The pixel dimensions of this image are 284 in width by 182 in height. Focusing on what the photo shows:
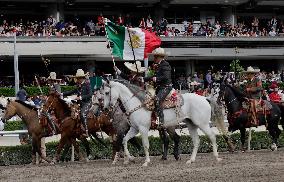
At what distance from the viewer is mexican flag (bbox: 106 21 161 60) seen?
64.0 feet

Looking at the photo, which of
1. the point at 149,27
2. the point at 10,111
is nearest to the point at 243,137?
the point at 10,111

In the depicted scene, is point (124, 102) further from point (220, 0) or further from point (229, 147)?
point (220, 0)

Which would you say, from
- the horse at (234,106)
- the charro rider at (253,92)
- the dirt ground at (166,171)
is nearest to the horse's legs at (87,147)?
the dirt ground at (166,171)

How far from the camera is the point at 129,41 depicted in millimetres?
19547

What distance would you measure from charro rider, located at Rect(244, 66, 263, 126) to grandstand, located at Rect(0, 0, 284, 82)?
19.3 m

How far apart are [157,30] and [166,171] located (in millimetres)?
28475

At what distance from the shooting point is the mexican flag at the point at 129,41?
1952cm

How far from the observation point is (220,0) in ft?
154

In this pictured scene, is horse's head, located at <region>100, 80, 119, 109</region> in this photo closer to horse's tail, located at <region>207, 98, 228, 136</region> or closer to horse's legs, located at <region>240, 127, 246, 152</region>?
horse's tail, located at <region>207, 98, 228, 136</region>

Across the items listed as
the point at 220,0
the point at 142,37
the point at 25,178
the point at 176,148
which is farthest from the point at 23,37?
the point at 25,178

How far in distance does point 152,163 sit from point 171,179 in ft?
13.0

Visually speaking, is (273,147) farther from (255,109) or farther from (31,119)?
(31,119)

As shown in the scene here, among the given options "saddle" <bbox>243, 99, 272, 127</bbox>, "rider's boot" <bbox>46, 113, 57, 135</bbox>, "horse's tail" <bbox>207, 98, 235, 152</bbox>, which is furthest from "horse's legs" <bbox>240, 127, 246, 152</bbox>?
"rider's boot" <bbox>46, 113, 57, 135</bbox>

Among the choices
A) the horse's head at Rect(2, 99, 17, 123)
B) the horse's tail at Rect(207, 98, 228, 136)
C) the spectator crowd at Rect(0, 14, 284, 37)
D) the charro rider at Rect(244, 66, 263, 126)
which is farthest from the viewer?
the spectator crowd at Rect(0, 14, 284, 37)
